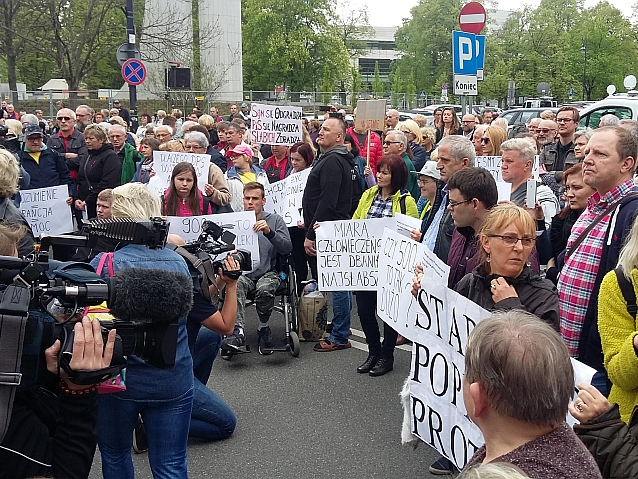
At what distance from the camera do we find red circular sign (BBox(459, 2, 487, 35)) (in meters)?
9.59

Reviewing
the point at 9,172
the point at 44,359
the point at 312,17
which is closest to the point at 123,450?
the point at 44,359

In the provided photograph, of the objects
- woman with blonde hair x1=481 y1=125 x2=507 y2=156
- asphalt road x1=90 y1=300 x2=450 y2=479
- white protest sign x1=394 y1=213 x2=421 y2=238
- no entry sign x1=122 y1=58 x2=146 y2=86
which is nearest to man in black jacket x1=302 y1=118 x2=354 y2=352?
asphalt road x1=90 y1=300 x2=450 y2=479

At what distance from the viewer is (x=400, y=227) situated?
18.3 feet

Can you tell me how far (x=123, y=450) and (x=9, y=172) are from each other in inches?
86.8

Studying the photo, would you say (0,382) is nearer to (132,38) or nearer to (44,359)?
(44,359)

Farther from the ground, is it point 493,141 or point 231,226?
point 493,141

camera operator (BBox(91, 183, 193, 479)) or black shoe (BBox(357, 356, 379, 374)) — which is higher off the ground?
camera operator (BBox(91, 183, 193, 479))

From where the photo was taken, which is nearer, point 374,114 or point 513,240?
point 513,240

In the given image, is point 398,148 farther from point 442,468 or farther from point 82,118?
point 82,118

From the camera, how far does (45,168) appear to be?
893 centimetres

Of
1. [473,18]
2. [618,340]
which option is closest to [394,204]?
[618,340]

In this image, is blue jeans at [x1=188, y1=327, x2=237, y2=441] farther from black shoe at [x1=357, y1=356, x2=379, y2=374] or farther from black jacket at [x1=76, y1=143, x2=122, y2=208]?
black jacket at [x1=76, y1=143, x2=122, y2=208]

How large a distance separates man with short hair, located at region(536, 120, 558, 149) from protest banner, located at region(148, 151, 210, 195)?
16.3 feet

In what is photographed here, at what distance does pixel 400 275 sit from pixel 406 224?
852mm
